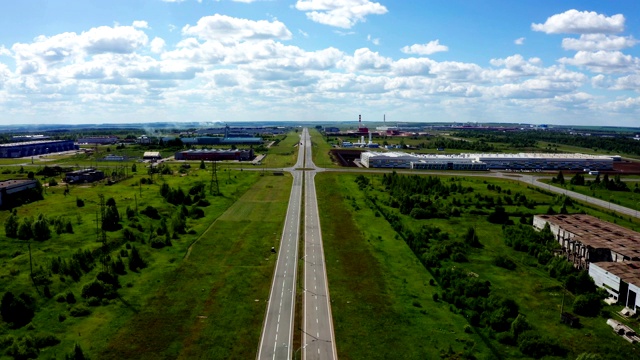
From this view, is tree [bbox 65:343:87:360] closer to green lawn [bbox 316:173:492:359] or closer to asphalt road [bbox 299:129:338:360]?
asphalt road [bbox 299:129:338:360]

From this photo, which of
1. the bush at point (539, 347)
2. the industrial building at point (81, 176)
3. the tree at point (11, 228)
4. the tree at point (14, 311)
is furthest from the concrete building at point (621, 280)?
the industrial building at point (81, 176)

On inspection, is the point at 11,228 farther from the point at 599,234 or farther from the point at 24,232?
the point at 599,234

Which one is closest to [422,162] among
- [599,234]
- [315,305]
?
[599,234]

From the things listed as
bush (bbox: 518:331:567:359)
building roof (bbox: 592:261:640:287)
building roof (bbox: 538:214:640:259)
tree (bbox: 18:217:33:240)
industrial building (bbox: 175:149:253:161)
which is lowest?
bush (bbox: 518:331:567:359)

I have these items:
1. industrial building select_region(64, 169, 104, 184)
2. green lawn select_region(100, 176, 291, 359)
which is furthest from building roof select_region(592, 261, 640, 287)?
industrial building select_region(64, 169, 104, 184)

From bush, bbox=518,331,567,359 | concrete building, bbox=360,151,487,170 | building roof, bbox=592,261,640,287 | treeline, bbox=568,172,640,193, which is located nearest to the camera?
bush, bbox=518,331,567,359

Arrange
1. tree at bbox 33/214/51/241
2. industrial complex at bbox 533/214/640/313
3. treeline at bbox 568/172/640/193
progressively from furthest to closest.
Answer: treeline at bbox 568/172/640/193
tree at bbox 33/214/51/241
industrial complex at bbox 533/214/640/313

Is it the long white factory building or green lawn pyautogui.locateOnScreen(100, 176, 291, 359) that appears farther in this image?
the long white factory building

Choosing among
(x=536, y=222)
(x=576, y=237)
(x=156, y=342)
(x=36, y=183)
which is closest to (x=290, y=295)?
(x=156, y=342)
